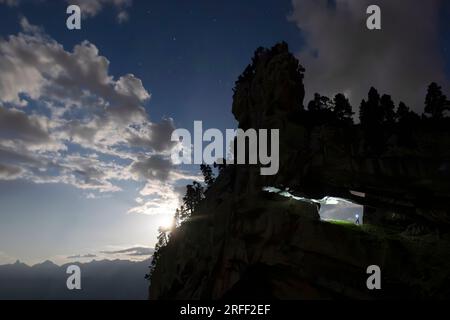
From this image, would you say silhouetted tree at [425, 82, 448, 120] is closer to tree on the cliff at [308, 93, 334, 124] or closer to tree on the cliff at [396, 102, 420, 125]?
tree on the cliff at [396, 102, 420, 125]

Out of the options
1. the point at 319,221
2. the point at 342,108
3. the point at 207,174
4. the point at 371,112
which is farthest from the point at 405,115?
the point at 207,174

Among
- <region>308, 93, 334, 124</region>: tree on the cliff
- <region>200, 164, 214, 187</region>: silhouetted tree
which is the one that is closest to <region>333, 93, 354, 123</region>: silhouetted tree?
<region>308, 93, 334, 124</region>: tree on the cliff

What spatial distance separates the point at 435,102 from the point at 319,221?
21.3 meters

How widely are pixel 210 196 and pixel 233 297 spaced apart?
18744 mm

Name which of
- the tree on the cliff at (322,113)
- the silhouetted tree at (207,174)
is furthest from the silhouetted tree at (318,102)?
the silhouetted tree at (207,174)

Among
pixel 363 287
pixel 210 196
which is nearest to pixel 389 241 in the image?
pixel 363 287

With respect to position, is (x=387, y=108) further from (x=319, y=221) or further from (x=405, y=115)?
(x=319, y=221)

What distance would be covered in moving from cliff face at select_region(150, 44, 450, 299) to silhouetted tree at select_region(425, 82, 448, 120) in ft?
21.4

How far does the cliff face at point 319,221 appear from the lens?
31.8 meters

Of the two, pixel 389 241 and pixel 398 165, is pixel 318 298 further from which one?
pixel 398 165

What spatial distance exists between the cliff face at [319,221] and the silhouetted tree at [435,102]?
6525 millimetres

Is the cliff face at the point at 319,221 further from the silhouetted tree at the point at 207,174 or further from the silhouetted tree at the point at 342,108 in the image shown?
the silhouetted tree at the point at 207,174

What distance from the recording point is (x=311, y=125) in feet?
140

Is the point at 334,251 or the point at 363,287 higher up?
the point at 334,251
